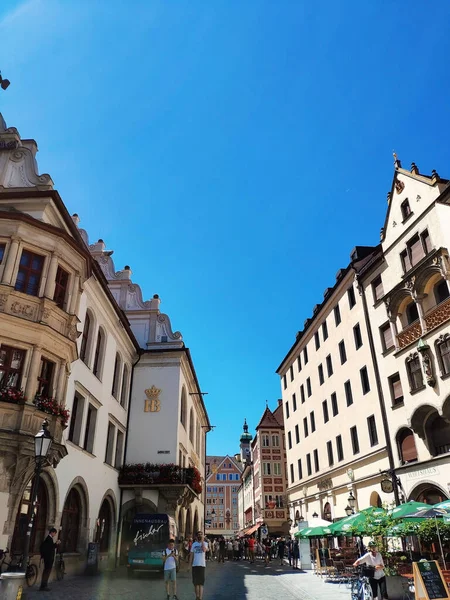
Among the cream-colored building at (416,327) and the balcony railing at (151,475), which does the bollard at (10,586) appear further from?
the balcony railing at (151,475)

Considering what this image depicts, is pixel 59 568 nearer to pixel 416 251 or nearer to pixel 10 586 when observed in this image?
pixel 10 586

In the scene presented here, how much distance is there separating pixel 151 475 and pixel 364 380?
1386cm

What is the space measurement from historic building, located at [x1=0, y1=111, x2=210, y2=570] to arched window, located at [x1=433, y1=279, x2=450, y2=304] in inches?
615

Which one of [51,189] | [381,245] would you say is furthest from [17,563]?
[381,245]

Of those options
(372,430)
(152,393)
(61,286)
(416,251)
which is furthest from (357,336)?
(61,286)

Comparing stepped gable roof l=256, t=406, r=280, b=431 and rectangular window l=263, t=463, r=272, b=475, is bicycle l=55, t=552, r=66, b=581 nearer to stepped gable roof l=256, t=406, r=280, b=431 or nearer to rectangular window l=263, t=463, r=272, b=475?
rectangular window l=263, t=463, r=272, b=475

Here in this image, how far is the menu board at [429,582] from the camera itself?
10.3m

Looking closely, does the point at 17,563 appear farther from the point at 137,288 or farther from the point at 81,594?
the point at 137,288

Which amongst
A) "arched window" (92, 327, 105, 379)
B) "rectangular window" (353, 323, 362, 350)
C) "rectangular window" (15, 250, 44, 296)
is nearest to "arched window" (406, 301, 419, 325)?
"rectangular window" (353, 323, 362, 350)

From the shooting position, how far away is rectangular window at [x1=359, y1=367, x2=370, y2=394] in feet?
93.8

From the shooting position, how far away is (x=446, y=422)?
21.1 meters

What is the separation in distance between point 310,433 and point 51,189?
96.4ft

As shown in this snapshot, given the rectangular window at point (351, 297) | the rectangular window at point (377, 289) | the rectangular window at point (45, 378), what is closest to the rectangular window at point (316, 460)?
the rectangular window at point (351, 297)

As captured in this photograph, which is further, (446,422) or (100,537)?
(100,537)
